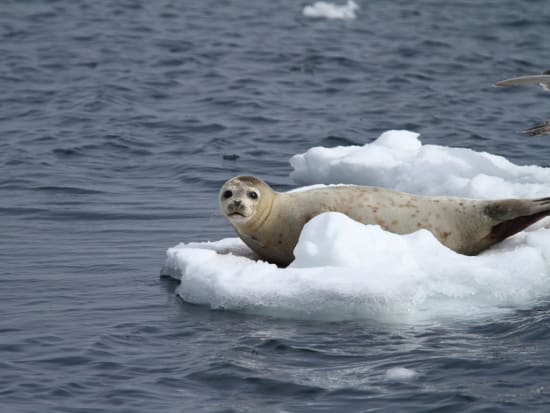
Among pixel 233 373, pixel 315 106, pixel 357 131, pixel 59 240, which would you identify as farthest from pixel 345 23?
pixel 233 373

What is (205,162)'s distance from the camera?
1398 cm

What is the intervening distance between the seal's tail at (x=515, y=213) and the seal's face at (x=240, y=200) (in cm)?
153

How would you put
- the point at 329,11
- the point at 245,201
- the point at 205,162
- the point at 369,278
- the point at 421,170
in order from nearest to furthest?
the point at 369,278
the point at 245,201
the point at 421,170
the point at 205,162
the point at 329,11

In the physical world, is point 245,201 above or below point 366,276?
above

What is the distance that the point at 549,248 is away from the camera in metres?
8.59

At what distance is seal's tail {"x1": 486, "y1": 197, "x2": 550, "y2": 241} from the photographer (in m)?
8.75

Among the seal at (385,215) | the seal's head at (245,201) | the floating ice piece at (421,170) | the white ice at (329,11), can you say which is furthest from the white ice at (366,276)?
the white ice at (329,11)

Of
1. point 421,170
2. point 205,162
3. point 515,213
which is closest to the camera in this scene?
point 515,213

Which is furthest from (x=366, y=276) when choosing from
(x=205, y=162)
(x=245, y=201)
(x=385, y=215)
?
(x=205, y=162)

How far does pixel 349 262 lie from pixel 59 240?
9.72 feet

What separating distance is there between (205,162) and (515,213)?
571 cm

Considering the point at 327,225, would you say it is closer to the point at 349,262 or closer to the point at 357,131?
the point at 349,262

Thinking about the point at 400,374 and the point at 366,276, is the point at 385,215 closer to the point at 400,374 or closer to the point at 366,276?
the point at 366,276

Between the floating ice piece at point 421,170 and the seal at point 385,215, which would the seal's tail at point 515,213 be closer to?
the seal at point 385,215
